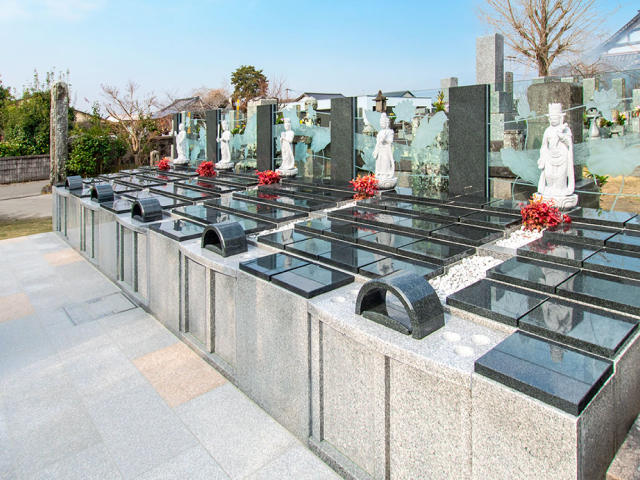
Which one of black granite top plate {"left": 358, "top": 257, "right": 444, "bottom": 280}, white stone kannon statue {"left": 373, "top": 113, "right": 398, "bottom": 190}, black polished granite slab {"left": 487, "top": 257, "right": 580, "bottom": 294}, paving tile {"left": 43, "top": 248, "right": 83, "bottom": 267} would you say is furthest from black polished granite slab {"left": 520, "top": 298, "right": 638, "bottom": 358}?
paving tile {"left": 43, "top": 248, "right": 83, "bottom": 267}

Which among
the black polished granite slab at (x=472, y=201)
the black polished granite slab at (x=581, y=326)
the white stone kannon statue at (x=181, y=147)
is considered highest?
the white stone kannon statue at (x=181, y=147)

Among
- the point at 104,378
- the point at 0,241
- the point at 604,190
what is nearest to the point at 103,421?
the point at 104,378

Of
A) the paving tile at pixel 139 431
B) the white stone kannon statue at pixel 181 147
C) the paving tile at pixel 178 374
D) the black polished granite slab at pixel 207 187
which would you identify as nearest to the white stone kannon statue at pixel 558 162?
the paving tile at pixel 178 374

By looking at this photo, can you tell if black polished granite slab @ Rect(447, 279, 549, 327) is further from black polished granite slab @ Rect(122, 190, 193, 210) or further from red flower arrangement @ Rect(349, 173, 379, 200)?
black polished granite slab @ Rect(122, 190, 193, 210)

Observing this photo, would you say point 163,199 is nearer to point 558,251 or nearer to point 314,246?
point 314,246

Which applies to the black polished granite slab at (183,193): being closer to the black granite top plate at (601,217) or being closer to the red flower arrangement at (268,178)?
the red flower arrangement at (268,178)

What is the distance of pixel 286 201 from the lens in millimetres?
8406

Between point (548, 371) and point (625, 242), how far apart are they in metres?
3.21

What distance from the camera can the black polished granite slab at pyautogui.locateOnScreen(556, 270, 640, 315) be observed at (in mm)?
3453

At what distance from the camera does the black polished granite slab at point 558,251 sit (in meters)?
4.52

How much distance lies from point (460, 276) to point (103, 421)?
12.0 ft

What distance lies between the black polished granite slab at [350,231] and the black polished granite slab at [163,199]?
3.78m

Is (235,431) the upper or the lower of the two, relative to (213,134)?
lower

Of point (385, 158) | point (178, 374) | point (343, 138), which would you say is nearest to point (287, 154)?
point (343, 138)
